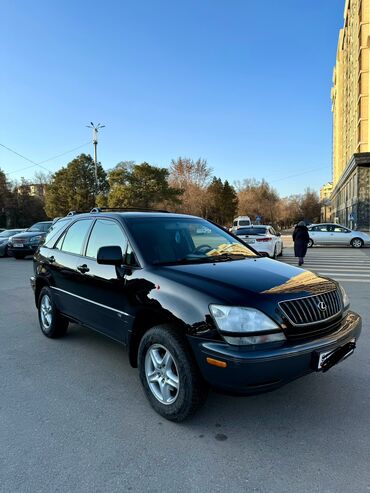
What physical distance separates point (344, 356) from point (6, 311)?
6.09m

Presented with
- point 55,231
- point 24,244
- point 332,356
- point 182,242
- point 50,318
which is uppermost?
point 55,231

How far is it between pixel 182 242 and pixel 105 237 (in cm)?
86

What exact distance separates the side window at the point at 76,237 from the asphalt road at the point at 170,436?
1.39 meters

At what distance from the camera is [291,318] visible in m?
2.85

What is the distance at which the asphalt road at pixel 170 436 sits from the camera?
7.86 ft

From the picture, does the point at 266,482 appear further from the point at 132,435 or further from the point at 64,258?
the point at 64,258

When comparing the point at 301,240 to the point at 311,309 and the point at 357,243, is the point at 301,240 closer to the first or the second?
the point at 311,309

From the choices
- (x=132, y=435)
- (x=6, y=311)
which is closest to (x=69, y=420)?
(x=132, y=435)

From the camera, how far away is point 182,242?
4105 millimetres

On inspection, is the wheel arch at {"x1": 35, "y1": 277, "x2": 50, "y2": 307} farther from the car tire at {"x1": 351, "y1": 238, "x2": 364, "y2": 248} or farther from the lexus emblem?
the car tire at {"x1": 351, "y1": 238, "x2": 364, "y2": 248}

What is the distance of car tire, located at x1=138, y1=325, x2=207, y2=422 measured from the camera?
289 cm

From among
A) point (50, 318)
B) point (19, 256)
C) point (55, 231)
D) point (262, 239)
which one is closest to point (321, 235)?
point (262, 239)

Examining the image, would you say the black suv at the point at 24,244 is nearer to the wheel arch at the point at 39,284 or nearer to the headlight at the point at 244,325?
the wheel arch at the point at 39,284

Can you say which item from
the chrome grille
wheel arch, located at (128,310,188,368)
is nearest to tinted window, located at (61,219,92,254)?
wheel arch, located at (128,310,188,368)
